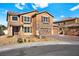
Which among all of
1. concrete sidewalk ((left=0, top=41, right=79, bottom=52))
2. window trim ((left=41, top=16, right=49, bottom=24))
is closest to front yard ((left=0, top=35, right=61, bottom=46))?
concrete sidewalk ((left=0, top=41, right=79, bottom=52))

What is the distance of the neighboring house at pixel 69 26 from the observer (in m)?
4.07

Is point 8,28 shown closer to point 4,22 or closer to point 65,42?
point 4,22

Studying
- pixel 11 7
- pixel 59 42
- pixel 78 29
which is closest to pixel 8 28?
pixel 11 7

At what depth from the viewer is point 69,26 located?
162 inches

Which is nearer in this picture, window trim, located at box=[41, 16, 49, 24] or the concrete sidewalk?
the concrete sidewalk

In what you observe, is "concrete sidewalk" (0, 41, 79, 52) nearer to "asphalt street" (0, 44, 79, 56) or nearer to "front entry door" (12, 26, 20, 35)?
"asphalt street" (0, 44, 79, 56)

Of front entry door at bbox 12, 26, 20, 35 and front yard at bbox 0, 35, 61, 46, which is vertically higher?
front entry door at bbox 12, 26, 20, 35

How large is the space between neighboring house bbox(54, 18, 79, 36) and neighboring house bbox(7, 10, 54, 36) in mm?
179

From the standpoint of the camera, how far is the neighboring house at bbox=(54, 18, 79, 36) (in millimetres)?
4074

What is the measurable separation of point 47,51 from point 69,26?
1.95ft

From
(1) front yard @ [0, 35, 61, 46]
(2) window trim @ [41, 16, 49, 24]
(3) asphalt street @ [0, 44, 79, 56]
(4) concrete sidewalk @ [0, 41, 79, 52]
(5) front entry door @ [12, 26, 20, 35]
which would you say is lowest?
(3) asphalt street @ [0, 44, 79, 56]

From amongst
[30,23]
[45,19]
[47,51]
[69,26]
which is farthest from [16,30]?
[69,26]

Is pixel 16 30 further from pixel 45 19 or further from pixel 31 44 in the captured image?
pixel 45 19

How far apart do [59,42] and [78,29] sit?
41 centimetres
